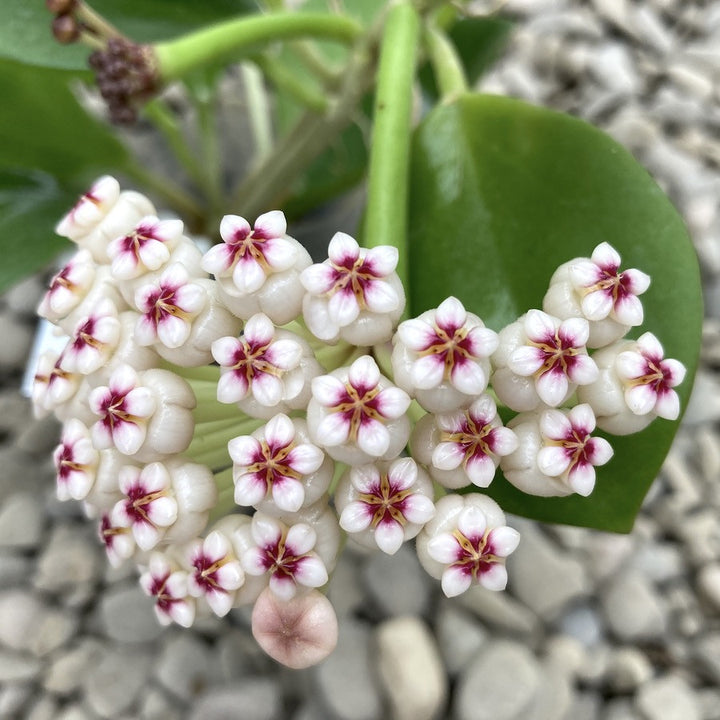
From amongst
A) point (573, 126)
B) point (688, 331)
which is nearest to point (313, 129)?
point (573, 126)

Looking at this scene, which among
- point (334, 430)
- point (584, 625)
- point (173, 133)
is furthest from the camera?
point (173, 133)

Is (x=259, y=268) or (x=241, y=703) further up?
(x=259, y=268)

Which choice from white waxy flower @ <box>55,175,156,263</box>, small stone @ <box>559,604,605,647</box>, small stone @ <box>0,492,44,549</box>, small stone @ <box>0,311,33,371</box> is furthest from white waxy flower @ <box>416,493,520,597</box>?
small stone @ <box>0,311,33,371</box>

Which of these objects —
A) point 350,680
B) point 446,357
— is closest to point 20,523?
point 350,680

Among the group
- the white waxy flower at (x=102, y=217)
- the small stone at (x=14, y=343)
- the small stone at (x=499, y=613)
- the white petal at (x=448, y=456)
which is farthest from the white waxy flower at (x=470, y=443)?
the small stone at (x=14, y=343)

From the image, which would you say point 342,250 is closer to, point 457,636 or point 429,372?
point 429,372

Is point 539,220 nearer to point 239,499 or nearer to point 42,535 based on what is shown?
point 239,499
